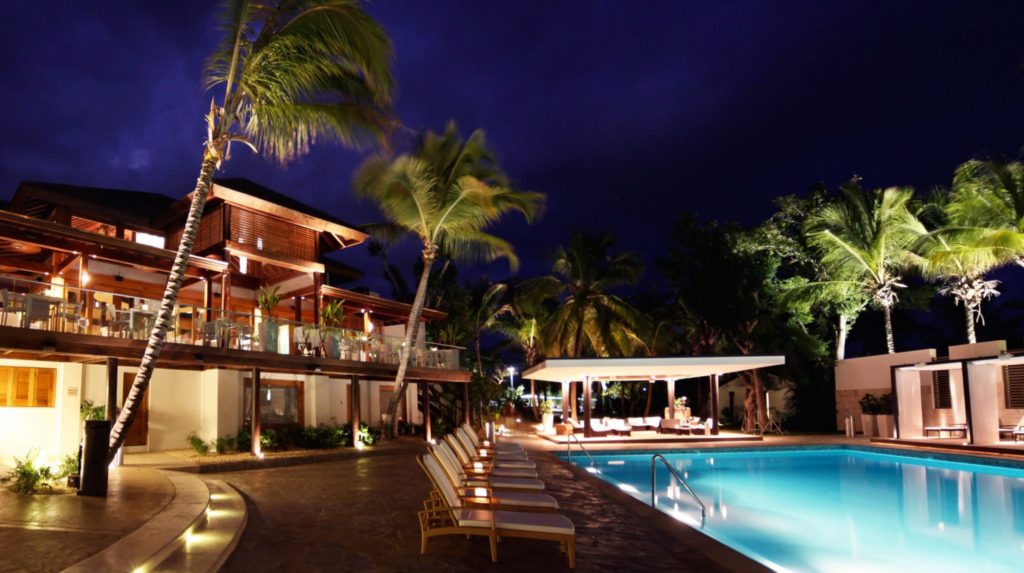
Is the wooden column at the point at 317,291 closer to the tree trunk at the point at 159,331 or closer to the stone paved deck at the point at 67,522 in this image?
the tree trunk at the point at 159,331

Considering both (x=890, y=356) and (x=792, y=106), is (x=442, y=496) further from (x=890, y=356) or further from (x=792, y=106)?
(x=792, y=106)

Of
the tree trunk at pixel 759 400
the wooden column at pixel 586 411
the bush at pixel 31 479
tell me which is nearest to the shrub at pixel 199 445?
the bush at pixel 31 479

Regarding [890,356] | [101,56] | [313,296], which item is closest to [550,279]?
[313,296]

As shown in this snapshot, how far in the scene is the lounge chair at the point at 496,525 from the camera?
19.1 ft

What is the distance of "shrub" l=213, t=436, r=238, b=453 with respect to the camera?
52.1 ft

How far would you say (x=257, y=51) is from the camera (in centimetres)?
1012

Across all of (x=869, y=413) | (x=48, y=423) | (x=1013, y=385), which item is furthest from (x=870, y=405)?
(x=48, y=423)

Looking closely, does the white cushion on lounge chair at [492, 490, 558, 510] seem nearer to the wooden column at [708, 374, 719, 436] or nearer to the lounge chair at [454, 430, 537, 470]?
the lounge chair at [454, 430, 537, 470]

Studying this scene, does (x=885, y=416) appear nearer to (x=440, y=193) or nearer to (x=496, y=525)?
(x=440, y=193)

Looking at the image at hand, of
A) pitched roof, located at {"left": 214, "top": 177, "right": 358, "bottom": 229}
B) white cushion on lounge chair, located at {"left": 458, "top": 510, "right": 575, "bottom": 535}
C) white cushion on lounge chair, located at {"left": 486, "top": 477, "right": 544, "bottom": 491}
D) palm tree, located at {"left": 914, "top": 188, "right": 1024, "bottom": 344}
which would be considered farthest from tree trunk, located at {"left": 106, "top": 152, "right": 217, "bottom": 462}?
palm tree, located at {"left": 914, "top": 188, "right": 1024, "bottom": 344}

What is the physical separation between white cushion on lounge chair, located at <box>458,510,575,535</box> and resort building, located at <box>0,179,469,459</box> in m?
9.47

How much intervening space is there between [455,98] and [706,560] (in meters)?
21.8

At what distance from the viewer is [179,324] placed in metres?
14.2

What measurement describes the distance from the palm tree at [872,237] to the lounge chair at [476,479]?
20390 millimetres
